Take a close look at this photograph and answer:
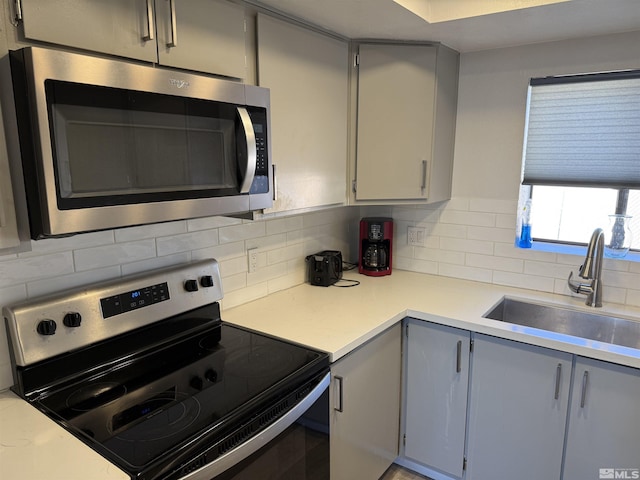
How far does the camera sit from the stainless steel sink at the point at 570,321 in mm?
1892

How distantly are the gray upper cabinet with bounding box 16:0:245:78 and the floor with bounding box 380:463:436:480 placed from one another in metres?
1.93

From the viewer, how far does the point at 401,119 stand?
211 cm

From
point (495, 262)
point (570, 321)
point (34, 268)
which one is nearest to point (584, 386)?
point (570, 321)

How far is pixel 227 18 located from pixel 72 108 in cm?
64

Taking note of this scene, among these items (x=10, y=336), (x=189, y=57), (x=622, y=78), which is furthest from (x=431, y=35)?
(x=10, y=336)

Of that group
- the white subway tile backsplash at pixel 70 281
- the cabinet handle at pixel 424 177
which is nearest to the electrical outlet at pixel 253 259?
the white subway tile backsplash at pixel 70 281

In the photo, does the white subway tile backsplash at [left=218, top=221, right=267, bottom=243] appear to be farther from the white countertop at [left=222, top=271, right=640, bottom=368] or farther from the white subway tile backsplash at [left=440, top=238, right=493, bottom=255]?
the white subway tile backsplash at [left=440, top=238, right=493, bottom=255]

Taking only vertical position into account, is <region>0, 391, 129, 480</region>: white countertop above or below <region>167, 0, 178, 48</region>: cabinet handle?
below

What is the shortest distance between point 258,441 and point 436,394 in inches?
42.1

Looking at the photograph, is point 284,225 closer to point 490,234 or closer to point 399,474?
point 490,234

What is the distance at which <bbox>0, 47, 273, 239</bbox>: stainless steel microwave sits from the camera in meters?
0.94

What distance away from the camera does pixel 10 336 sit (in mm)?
1220

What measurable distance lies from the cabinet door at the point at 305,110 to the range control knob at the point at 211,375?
625 mm

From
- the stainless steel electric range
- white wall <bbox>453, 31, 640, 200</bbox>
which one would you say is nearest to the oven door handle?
the stainless steel electric range
